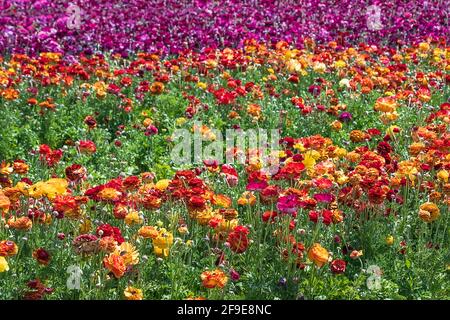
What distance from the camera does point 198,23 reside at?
31.4ft

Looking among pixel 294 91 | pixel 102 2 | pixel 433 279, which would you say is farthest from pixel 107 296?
pixel 102 2

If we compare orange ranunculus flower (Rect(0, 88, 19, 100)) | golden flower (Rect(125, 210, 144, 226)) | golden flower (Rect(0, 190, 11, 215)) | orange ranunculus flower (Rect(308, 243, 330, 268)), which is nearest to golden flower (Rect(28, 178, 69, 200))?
golden flower (Rect(0, 190, 11, 215))

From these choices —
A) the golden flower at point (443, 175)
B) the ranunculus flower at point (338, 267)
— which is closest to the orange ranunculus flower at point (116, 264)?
the ranunculus flower at point (338, 267)

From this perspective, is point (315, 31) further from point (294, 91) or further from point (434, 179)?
point (434, 179)

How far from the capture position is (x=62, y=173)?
4.97 meters

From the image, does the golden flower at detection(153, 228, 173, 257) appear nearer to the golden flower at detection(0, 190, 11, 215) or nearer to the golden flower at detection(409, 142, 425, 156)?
the golden flower at detection(0, 190, 11, 215)

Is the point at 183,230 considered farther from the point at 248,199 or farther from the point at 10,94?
the point at 10,94

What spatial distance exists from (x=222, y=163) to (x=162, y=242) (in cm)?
180

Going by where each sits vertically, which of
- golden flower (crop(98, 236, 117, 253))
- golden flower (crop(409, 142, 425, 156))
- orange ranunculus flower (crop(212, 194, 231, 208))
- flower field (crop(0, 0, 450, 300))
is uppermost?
golden flower (crop(409, 142, 425, 156))

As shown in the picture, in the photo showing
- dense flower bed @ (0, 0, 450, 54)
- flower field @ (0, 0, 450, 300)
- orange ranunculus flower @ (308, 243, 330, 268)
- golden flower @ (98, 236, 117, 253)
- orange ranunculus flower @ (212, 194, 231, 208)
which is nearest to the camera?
golden flower @ (98, 236, 117, 253)

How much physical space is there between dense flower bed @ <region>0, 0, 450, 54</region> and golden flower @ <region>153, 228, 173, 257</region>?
447cm

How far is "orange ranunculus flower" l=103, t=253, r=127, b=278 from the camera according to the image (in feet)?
9.42

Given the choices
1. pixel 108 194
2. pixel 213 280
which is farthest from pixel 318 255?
pixel 108 194

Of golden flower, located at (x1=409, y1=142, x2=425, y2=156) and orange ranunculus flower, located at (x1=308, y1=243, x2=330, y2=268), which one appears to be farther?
golden flower, located at (x1=409, y1=142, x2=425, y2=156)
